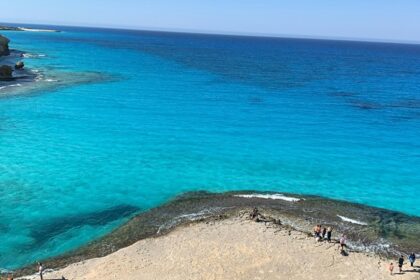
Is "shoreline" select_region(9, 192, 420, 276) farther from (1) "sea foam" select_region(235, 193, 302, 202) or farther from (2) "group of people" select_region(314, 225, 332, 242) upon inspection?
(2) "group of people" select_region(314, 225, 332, 242)

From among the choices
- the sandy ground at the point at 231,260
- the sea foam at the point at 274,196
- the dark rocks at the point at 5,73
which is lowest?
the sandy ground at the point at 231,260

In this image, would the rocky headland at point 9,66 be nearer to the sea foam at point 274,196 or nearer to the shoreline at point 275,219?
the shoreline at point 275,219

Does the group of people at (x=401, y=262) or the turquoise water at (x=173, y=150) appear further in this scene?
the turquoise water at (x=173, y=150)

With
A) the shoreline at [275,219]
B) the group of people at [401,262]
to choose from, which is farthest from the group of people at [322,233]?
the group of people at [401,262]

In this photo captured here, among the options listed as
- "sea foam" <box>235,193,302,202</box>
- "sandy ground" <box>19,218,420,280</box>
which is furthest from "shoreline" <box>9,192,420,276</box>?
"sandy ground" <box>19,218,420,280</box>

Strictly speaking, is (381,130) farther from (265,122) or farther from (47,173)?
(47,173)

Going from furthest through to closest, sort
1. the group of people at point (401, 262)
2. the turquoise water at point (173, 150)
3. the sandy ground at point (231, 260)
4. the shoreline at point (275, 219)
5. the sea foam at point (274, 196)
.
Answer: the sea foam at point (274, 196), the turquoise water at point (173, 150), the shoreline at point (275, 219), the group of people at point (401, 262), the sandy ground at point (231, 260)

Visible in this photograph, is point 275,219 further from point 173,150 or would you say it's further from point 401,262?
point 173,150

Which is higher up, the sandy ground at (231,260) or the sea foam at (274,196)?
the sea foam at (274,196)

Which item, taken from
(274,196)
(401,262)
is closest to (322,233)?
(401,262)

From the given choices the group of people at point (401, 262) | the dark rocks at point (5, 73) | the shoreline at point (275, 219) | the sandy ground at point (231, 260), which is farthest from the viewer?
the dark rocks at point (5, 73)
